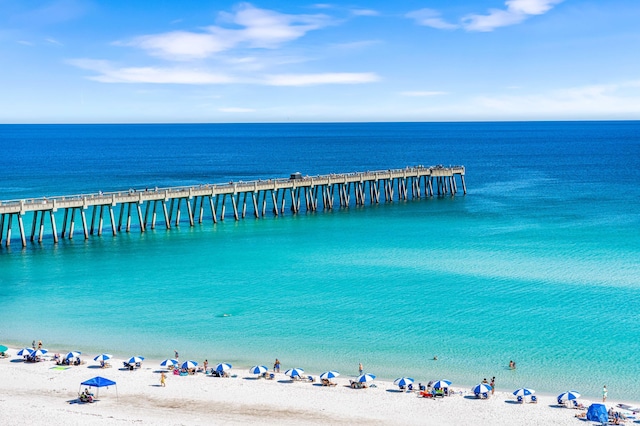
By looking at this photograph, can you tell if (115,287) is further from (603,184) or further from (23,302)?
(603,184)

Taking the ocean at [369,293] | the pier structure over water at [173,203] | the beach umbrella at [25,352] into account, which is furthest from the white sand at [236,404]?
the pier structure over water at [173,203]

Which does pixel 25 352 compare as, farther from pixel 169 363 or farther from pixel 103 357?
pixel 169 363

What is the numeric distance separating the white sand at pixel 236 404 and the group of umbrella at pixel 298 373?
14.6 inches

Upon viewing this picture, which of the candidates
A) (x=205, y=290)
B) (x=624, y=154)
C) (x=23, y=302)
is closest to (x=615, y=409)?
(x=205, y=290)

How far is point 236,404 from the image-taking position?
27766 millimetres

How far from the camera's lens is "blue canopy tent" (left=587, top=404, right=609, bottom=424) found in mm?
25391

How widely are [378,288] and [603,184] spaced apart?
67.9m

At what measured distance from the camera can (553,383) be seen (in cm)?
3006

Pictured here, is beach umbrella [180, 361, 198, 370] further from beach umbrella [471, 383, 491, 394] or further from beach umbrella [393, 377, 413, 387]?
beach umbrella [471, 383, 491, 394]

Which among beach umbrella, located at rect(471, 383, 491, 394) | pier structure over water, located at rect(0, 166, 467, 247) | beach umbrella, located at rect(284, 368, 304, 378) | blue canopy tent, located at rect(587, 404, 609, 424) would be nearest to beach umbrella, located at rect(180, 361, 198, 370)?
beach umbrella, located at rect(284, 368, 304, 378)

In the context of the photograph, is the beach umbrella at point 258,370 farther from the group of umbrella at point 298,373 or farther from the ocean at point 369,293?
the ocean at point 369,293

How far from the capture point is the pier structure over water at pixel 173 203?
197 feet

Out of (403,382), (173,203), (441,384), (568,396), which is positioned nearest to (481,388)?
(441,384)

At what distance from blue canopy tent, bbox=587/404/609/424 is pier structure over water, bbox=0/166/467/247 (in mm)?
44193
